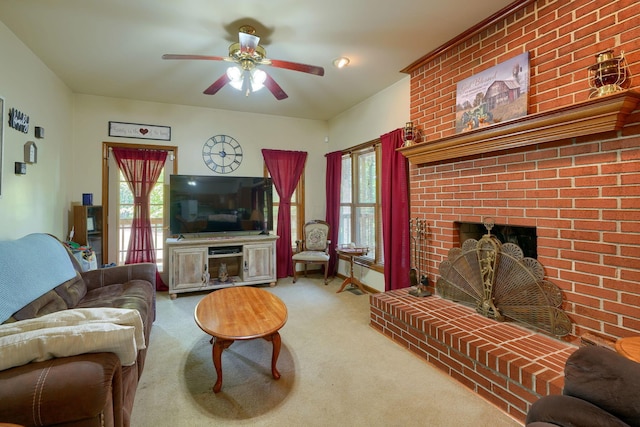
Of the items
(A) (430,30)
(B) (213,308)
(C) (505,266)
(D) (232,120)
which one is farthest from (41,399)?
(D) (232,120)

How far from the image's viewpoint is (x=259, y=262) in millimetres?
4199

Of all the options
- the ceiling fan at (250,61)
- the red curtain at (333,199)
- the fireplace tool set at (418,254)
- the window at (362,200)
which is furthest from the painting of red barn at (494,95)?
the red curtain at (333,199)

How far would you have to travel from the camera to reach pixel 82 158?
12.6 ft

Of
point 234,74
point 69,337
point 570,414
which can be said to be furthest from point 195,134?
point 570,414

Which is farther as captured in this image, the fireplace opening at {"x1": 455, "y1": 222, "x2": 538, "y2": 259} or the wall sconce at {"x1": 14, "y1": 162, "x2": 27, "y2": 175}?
the wall sconce at {"x1": 14, "y1": 162, "x2": 27, "y2": 175}

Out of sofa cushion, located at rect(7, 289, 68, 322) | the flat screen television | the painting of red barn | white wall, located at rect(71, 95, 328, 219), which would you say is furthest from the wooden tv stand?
the painting of red barn

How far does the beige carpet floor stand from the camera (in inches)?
64.8

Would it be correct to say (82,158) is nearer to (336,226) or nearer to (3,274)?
(3,274)

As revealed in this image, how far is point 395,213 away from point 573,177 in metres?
1.70

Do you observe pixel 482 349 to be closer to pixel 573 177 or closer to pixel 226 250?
pixel 573 177

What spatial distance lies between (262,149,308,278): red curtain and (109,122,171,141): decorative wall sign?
1470 millimetres

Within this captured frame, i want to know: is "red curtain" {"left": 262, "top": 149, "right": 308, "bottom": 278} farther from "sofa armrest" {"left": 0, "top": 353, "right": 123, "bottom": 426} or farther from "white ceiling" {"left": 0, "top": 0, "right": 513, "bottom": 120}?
"sofa armrest" {"left": 0, "top": 353, "right": 123, "bottom": 426}

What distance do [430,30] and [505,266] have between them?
1.99m

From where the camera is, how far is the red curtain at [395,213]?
3.25 m
